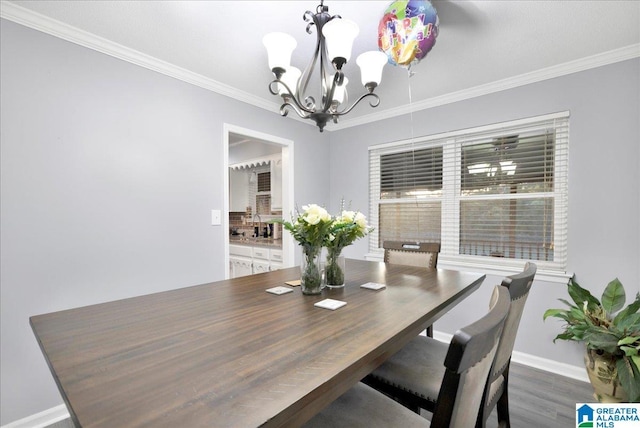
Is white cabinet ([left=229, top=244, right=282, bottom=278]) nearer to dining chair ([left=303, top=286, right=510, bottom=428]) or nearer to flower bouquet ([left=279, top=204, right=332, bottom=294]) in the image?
flower bouquet ([left=279, top=204, right=332, bottom=294])

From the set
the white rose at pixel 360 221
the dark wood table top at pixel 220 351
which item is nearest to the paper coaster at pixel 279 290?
the dark wood table top at pixel 220 351

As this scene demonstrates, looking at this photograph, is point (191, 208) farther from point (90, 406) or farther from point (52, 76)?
point (90, 406)

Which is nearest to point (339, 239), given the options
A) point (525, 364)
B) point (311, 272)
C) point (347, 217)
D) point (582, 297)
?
point (347, 217)

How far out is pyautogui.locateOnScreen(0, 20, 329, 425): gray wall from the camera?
66.9 inches

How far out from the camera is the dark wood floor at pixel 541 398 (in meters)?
1.80

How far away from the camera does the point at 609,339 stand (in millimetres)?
1680

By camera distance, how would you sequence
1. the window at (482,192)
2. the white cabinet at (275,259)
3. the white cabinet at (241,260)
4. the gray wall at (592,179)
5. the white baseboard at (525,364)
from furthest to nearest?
the white cabinet at (241,260), the white cabinet at (275,259), the window at (482,192), the gray wall at (592,179), the white baseboard at (525,364)

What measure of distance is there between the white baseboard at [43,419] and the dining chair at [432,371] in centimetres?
195

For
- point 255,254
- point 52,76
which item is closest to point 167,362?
point 52,76

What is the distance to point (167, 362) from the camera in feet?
2.44

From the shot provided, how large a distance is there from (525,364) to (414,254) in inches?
53.5

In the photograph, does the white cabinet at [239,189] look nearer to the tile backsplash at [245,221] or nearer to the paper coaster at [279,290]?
the tile backsplash at [245,221]

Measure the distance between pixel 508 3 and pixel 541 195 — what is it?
1.59m

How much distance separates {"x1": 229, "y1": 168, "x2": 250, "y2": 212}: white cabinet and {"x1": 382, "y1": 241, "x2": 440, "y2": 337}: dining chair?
11.6 ft
